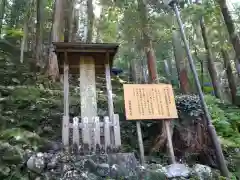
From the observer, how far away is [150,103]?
6.03 meters

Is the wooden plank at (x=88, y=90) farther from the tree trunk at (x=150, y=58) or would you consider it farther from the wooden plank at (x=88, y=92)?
the tree trunk at (x=150, y=58)

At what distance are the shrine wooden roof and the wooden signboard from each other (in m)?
0.99

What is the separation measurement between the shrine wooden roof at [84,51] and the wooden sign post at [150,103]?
99cm

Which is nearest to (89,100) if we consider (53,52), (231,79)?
(53,52)

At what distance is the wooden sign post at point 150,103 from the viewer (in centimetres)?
586

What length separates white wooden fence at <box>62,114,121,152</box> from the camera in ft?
17.6

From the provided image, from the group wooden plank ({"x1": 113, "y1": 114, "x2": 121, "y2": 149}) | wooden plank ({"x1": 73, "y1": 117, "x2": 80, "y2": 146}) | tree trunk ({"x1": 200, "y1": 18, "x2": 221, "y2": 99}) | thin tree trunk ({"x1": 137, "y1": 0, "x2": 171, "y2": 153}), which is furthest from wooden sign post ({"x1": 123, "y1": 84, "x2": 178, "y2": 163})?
tree trunk ({"x1": 200, "y1": 18, "x2": 221, "y2": 99})

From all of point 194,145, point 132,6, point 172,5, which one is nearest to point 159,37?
point 132,6

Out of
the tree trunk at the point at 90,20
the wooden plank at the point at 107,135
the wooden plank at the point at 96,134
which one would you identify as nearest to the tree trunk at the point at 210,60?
the tree trunk at the point at 90,20

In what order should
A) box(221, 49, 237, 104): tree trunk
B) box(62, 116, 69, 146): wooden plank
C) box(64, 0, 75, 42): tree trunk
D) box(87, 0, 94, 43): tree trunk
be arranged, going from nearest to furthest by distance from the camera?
box(62, 116, 69, 146): wooden plank < box(221, 49, 237, 104): tree trunk < box(64, 0, 75, 42): tree trunk < box(87, 0, 94, 43): tree trunk

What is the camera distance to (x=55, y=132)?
280 inches

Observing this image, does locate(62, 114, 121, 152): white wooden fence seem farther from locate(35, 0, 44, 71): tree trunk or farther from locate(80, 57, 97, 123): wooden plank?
locate(35, 0, 44, 71): tree trunk

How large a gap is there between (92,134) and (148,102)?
1.52 m

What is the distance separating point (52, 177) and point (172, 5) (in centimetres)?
475
